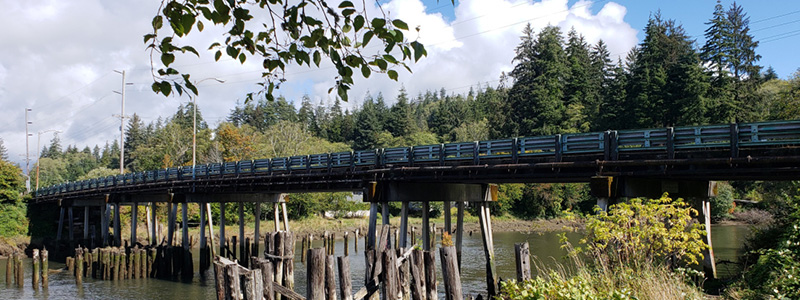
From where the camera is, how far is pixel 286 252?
16.7 meters

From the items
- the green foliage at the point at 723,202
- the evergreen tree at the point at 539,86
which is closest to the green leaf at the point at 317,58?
the green foliage at the point at 723,202

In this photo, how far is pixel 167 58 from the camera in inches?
226

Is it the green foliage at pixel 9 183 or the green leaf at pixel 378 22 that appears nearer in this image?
the green leaf at pixel 378 22

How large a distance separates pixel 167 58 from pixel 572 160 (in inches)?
623

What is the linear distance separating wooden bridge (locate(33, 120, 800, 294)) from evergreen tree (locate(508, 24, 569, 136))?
43.7m

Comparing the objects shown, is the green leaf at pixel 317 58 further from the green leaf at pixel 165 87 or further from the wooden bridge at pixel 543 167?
the wooden bridge at pixel 543 167

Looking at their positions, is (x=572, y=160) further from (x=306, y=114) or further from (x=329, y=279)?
(x=306, y=114)

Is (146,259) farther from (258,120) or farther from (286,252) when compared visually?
(258,120)

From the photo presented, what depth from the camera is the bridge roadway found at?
16.2 meters

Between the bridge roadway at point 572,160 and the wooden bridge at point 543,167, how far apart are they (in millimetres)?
28

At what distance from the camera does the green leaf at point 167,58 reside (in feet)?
18.8

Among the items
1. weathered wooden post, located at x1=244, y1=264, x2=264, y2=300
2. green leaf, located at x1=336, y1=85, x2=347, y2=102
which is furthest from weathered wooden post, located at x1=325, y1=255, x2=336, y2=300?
green leaf, located at x1=336, y1=85, x2=347, y2=102

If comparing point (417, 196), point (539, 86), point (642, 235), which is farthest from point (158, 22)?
point (539, 86)

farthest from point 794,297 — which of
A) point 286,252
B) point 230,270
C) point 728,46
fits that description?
point 728,46
